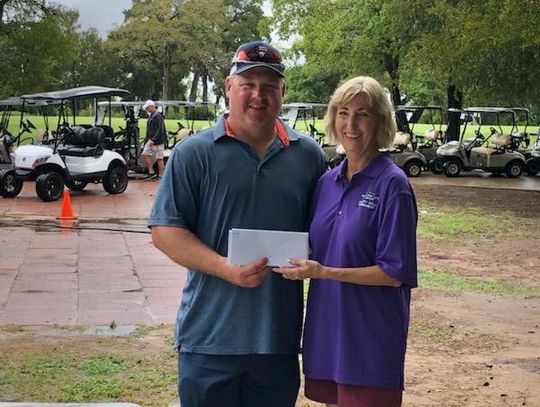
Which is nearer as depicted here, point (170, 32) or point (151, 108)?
point (151, 108)

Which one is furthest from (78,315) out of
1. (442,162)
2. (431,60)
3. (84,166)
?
(442,162)

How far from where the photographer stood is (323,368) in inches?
106

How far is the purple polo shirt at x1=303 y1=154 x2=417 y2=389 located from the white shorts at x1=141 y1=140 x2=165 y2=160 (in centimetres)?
1599

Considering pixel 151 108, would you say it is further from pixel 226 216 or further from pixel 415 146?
pixel 226 216

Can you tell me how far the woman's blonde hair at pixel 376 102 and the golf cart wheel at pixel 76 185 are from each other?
1324 centimetres

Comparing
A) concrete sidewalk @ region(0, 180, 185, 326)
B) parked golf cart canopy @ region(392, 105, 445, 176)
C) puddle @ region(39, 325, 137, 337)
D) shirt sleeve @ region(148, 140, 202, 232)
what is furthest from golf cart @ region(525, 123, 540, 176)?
shirt sleeve @ region(148, 140, 202, 232)

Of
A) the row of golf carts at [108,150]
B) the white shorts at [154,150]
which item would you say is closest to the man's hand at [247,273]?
the row of golf carts at [108,150]

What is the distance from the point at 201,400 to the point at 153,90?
69332mm

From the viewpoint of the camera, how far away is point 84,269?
873cm

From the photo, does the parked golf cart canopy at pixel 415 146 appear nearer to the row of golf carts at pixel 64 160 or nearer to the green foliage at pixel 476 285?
the row of golf carts at pixel 64 160

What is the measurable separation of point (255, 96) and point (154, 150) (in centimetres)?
1614

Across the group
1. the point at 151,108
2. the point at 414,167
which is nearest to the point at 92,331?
the point at 151,108

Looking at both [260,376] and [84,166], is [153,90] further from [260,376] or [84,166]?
[260,376]

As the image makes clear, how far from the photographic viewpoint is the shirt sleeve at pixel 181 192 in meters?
2.61
